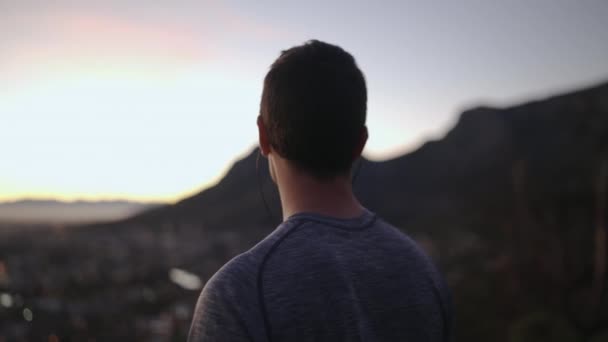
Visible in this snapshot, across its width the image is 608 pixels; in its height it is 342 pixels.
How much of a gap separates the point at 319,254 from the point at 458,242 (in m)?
37.1

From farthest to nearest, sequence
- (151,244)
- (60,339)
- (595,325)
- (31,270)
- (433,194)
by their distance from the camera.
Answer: (433,194), (151,244), (31,270), (595,325), (60,339)

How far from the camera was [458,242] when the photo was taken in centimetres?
3566

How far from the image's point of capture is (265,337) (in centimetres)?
123

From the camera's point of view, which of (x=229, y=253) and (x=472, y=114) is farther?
(x=472, y=114)

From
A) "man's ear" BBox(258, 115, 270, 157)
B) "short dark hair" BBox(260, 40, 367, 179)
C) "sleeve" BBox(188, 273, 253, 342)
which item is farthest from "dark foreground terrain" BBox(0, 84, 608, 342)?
"sleeve" BBox(188, 273, 253, 342)

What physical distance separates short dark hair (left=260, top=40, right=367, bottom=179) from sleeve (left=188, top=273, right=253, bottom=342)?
50 centimetres

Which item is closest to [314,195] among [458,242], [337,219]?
[337,219]

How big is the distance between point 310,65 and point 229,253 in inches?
1404

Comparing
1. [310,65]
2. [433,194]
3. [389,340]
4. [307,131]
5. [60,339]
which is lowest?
[433,194]

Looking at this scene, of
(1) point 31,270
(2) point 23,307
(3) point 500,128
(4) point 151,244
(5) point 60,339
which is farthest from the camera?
(3) point 500,128

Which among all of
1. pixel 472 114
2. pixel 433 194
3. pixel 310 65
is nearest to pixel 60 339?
pixel 310 65

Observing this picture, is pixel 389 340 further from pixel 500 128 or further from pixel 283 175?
pixel 500 128

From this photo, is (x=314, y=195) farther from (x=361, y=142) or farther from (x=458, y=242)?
(x=458, y=242)

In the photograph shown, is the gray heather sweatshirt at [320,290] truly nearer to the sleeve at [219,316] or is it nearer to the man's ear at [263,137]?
the sleeve at [219,316]
